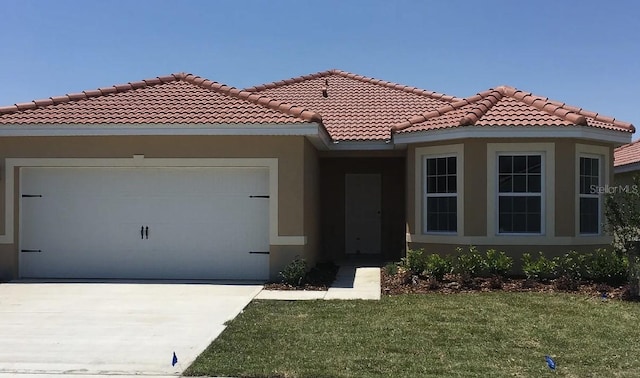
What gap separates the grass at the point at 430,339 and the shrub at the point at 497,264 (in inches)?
53.4

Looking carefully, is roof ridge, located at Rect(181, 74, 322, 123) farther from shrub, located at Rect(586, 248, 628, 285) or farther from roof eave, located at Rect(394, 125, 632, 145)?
shrub, located at Rect(586, 248, 628, 285)

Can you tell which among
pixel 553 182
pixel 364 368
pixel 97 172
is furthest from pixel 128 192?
pixel 553 182

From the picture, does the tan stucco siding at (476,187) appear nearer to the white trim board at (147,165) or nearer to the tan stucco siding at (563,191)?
the tan stucco siding at (563,191)

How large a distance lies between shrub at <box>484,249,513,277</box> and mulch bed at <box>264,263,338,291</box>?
121 inches

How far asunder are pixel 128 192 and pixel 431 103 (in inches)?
357

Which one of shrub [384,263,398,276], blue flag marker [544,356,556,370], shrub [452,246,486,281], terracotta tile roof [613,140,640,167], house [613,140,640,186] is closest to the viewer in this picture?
blue flag marker [544,356,556,370]

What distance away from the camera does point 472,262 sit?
1143 centimetres

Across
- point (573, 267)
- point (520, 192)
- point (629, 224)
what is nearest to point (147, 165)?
point (520, 192)

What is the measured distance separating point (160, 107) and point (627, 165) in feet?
47.4

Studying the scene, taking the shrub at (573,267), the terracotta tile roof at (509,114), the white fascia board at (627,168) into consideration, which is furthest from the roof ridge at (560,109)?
the white fascia board at (627,168)

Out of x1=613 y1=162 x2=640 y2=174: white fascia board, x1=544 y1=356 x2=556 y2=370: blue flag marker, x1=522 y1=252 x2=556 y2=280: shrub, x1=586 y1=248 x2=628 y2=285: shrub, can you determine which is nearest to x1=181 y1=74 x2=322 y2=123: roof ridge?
x1=522 y1=252 x2=556 y2=280: shrub

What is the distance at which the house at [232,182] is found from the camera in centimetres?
1195

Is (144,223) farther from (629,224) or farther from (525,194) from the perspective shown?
(629,224)

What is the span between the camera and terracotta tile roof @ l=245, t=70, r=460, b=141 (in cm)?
1559
